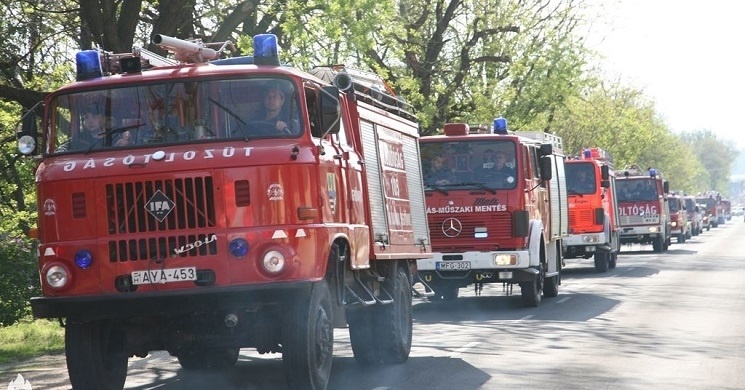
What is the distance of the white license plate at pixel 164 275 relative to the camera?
396 inches

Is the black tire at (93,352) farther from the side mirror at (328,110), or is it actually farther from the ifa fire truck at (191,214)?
the side mirror at (328,110)

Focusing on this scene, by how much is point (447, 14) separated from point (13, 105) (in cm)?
1318

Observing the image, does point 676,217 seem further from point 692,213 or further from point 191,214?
point 191,214

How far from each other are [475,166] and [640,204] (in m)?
24.5

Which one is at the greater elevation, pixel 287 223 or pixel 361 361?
pixel 287 223

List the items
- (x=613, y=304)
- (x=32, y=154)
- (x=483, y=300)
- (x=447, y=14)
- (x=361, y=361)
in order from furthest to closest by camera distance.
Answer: (x=447, y=14) → (x=483, y=300) → (x=613, y=304) → (x=361, y=361) → (x=32, y=154)

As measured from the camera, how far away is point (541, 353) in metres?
14.3

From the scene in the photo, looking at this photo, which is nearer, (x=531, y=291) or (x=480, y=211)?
(x=480, y=211)

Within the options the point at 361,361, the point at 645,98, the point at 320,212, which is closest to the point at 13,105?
the point at 361,361

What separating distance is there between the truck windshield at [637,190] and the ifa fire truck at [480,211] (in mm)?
23622

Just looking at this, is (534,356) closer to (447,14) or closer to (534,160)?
(534,160)

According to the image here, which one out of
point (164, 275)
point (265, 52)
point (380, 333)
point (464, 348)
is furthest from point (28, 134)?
point (464, 348)

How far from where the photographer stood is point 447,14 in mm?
35969

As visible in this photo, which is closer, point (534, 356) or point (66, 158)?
point (66, 158)
